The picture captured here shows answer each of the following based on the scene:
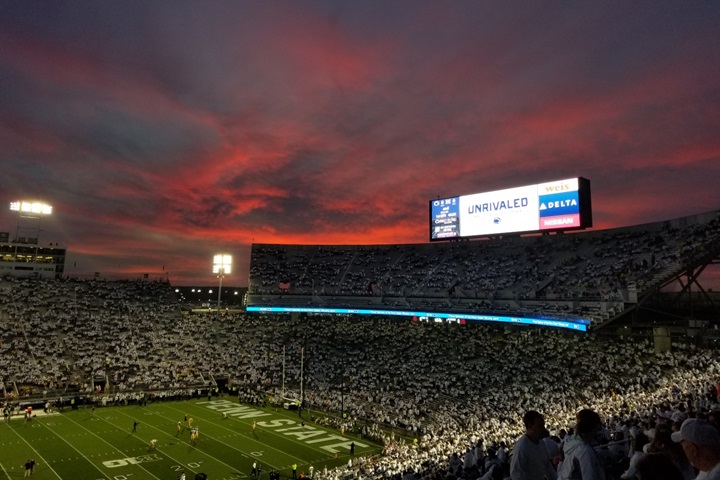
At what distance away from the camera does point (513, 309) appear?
139 ft

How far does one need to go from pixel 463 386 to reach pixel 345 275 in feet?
94.2

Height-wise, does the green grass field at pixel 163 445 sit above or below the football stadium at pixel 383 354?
below

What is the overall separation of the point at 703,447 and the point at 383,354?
152 ft

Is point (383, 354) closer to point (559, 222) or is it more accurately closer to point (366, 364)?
point (366, 364)

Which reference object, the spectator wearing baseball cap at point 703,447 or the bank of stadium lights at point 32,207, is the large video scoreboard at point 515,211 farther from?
the bank of stadium lights at point 32,207

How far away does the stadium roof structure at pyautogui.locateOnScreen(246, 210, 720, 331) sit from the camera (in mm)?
33562

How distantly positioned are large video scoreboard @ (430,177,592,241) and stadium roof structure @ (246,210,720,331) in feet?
17.8

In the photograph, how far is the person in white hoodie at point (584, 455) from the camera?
4.30 meters

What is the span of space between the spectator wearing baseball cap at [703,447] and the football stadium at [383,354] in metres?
6.90

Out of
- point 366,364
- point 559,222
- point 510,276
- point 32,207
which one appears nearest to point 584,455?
point 559,222

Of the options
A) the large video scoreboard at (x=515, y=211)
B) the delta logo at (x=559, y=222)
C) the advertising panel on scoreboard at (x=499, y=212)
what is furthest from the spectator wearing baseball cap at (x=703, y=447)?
the advertising panel on scoreboard at (x=499, y=212)

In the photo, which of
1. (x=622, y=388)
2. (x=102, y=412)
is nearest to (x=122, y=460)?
(x=102, y=412)

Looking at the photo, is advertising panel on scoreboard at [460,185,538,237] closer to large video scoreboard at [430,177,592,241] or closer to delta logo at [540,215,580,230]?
large video scoreboard at [430,177,592,241]

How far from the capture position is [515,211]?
45.9 metres
